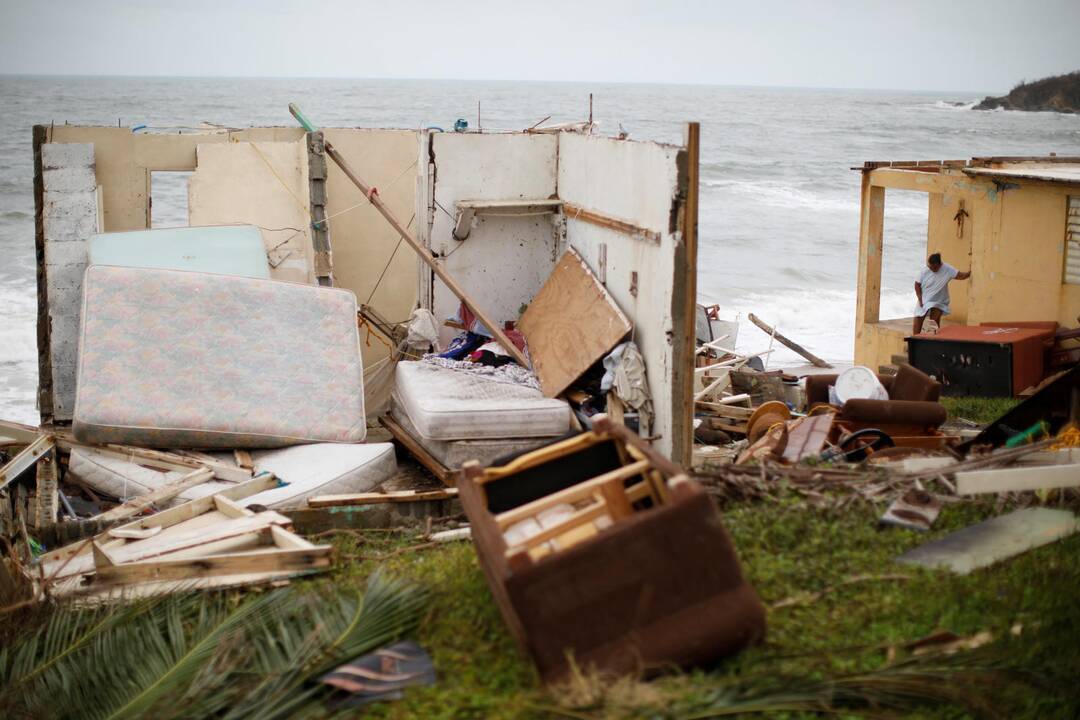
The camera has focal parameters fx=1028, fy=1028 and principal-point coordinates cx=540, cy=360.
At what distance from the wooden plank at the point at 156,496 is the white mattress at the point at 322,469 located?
0.51m

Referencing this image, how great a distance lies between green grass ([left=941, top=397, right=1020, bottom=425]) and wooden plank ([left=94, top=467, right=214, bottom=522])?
7626 millimetres

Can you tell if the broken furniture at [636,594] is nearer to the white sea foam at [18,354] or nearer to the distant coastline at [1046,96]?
the white sea foam at [18,354]

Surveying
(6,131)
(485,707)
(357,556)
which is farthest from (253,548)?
(6,131)

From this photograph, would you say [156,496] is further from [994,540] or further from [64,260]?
[994,540]

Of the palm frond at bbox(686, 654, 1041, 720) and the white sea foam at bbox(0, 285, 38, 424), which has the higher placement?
the palm frond at bbox(686, 654, 1041, 720)

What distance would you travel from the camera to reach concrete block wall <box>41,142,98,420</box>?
11.0 meters

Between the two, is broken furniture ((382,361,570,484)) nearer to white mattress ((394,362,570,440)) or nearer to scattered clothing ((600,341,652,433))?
white mattress ((394,362,570,440))

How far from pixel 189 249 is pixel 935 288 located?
9.96 m

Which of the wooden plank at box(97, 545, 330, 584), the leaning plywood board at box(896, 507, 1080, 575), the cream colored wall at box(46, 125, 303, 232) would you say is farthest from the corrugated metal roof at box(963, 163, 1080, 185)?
the wooden plank at box(97, 545, 330, 584)

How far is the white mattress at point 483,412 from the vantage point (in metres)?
9.12

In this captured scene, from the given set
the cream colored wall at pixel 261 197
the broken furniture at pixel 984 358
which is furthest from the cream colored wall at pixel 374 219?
the broken furniture at pixel 984 358

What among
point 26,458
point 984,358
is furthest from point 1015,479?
point 26,458

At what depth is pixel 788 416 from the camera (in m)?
9.99

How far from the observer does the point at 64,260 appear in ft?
36.4
